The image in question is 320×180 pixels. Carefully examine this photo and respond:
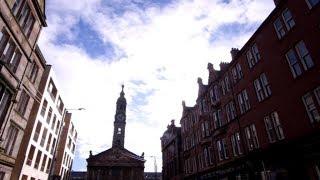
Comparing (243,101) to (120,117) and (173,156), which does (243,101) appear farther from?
(120,117)

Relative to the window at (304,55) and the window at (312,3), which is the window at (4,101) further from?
the window at (312,3)

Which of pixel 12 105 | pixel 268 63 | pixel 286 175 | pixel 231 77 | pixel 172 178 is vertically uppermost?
pixel 231 77

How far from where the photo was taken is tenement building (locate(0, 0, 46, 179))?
16.1 m

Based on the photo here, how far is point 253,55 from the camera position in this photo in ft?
69.9

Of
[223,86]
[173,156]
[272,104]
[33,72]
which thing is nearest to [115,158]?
[173,156]

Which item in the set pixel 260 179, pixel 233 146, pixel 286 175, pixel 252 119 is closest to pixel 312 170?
pixel 286 175

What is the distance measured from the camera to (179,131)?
44906 mm

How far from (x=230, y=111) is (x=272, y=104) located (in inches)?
284

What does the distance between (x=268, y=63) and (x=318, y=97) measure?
547 centimetres

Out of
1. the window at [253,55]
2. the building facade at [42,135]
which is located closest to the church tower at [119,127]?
the building facade at [42,135]

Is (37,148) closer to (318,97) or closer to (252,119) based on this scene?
(252,119)

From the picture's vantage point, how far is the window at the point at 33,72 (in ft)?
76.5

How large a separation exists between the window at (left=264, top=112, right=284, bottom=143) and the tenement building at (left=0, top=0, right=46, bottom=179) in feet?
64.9

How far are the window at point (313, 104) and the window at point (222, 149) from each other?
12015mm
